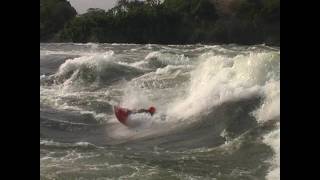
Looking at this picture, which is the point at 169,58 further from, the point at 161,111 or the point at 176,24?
the point at 161,111

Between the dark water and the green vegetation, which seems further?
the green vegetation

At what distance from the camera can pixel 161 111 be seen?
11.4 ft

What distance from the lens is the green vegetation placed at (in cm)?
340

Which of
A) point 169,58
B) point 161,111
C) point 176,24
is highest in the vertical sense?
point 176,24

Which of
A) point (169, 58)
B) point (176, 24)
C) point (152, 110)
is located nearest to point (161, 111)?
point (152, 110)

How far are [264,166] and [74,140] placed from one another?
136cm

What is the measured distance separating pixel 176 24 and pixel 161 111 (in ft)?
2.18

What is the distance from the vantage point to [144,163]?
320 cm

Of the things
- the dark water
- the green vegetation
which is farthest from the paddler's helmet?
the green vegetation

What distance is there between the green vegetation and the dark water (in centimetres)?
8

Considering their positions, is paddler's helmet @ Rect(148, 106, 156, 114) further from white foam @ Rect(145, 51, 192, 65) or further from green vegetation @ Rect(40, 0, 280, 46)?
green vegetation @ Rect(40, 0, 280, 46)

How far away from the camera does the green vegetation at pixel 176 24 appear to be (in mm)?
3404
